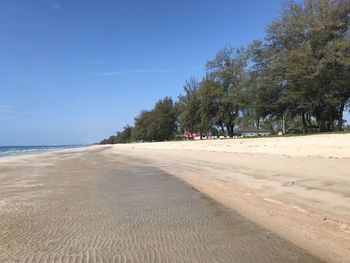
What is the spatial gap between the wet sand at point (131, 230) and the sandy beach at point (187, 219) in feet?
0.06

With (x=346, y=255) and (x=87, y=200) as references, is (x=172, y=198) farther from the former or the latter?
(x=346, y=255)

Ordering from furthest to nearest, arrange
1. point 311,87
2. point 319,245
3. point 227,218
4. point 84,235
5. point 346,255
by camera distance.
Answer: point 311,87 → point 227,218 → point 84,235 → point 319,245 → point 346,255

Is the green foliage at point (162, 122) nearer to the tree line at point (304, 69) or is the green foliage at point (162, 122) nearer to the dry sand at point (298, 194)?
the tree line at point (304, 69)

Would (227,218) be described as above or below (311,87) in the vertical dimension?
below

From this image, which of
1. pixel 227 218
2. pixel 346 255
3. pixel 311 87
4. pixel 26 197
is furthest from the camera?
pixel 311 87

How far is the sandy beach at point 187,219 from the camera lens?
721cm

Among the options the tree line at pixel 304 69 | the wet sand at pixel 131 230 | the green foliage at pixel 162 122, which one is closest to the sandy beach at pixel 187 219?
the wet sand at pixel 131 230

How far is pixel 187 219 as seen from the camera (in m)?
10.0

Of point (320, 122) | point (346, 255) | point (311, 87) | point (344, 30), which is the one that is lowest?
point (346, 255)

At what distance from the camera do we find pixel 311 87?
4416 centimetres

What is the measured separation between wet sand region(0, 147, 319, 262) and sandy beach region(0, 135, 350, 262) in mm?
18

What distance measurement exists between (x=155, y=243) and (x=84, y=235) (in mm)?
1479

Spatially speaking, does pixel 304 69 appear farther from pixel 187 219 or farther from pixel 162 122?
pixel 162 122

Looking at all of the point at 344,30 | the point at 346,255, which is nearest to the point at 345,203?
the point at 346,255
